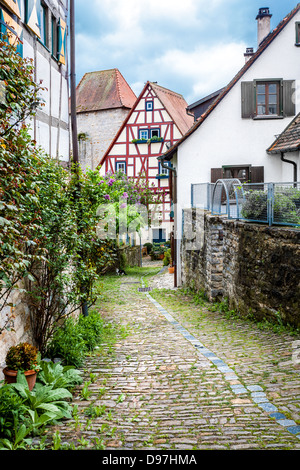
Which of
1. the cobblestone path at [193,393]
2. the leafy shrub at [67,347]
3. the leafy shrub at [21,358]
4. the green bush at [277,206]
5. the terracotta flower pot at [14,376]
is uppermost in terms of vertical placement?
the green bush at [277,206]

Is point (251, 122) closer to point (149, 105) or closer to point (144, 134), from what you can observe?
point (144, 134)

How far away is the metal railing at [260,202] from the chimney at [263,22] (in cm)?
897

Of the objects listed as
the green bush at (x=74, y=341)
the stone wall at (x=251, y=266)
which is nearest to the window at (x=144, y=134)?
the stone wall at (x=251, y=266)

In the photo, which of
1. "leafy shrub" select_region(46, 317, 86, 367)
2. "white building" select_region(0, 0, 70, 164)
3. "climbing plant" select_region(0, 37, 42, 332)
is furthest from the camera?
"white building" select_region(0, 0, 70, 164)

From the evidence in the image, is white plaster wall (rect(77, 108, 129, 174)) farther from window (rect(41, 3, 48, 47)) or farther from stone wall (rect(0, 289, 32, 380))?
stone wall (rect(0, 289, 32, 380))

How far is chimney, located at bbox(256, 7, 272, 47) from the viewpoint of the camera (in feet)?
56.0

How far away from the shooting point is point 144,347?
279 inches

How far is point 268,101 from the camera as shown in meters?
14.6

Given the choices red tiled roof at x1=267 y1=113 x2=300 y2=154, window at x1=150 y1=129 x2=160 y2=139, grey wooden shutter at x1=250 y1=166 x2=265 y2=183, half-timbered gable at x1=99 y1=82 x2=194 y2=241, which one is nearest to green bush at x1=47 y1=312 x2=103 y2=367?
red tiled roof at x1=267 y1=113 x2=300 y2=154

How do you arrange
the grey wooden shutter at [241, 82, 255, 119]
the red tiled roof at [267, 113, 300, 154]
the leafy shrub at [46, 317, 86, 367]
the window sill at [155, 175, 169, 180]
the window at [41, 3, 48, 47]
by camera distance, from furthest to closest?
1. the window sill at [155, 175, 169, 180]
2. the grey wooden shutter at [241, 82, 255, 119]
3. the red tiled roof at [267, 113, 300, 154]
4. the window at [41, 3, 48, 47]
5. the leafy shrub at [46, 317, 86, 367]

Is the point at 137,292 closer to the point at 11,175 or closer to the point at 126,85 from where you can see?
the point at 11,175

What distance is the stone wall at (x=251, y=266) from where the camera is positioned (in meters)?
6.90

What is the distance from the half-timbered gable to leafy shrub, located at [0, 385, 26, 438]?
23.7 m

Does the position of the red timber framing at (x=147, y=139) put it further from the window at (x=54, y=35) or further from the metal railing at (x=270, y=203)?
the window at (x=54, y=35)
